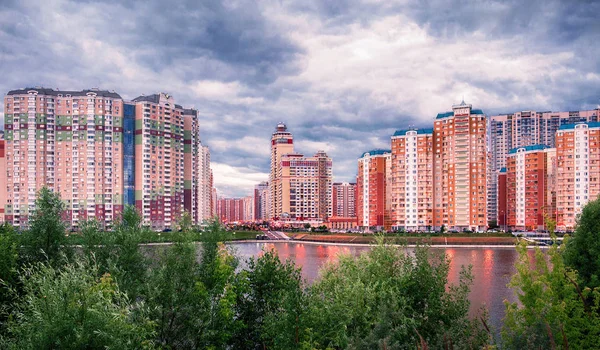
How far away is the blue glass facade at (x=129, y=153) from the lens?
96.6 m

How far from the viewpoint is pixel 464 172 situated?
93812 millimetres

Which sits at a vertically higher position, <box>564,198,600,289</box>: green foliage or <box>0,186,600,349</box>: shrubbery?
<box>564,198,600,289</box>: green foliage

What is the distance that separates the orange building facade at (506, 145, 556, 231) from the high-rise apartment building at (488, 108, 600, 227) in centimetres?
2748

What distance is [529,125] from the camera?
461 ft

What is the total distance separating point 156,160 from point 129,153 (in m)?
6.24

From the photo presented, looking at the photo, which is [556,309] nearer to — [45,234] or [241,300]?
[241,300]

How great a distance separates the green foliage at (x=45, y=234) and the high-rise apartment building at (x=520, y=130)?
414 feet

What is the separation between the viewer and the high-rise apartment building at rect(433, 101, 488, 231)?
9281 cm

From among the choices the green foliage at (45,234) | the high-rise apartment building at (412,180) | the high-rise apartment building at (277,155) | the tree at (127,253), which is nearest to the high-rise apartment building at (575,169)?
the high-rise apartment building at (412,180)

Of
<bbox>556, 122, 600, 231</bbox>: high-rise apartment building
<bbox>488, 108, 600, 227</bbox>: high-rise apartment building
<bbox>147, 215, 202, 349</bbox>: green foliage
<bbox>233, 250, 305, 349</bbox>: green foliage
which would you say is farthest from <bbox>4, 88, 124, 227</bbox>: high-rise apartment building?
<bbox>488, 108, 600, 227</bbox>: high-rise apartment building

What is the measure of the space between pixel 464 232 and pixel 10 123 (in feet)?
329

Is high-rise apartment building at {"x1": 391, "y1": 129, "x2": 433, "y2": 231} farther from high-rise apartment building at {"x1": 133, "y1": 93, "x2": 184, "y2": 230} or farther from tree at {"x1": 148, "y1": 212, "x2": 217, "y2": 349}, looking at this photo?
tree at {"x1": 148, "y1": 212, "x2": 217, "y2": 349}

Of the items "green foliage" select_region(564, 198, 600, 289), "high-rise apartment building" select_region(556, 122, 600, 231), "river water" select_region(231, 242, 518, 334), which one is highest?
"high-rise apartment building" select_region(556, 122, 600, 231)

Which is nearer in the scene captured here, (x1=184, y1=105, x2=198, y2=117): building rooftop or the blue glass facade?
the blue glass facade
